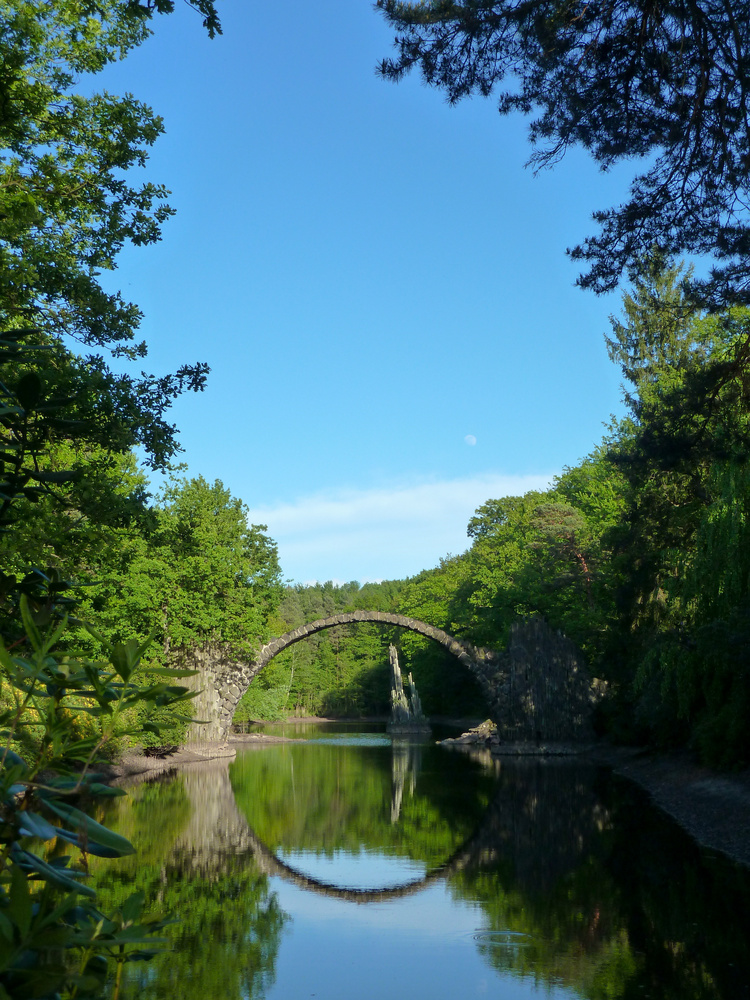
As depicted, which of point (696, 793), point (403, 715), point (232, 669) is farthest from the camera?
point (403, 715)

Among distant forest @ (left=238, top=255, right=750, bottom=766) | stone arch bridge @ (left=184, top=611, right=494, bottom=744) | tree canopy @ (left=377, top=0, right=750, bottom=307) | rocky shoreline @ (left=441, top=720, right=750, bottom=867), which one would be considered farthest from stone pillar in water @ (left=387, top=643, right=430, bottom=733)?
tree canopy @ (left=377, top=0, right=750, bottom=307)

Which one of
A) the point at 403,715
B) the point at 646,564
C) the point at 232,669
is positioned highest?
the point at 646,564

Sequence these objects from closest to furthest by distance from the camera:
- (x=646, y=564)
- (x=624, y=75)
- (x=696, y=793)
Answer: (x=624, y=75)
(x=696, y=793)
(x=646, y=564)

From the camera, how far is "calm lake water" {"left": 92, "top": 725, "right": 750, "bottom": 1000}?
23.6ft

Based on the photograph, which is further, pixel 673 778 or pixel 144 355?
pixel 673 778

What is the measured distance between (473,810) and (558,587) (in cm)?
1882

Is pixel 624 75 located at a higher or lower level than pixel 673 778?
higher

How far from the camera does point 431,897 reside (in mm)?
10453

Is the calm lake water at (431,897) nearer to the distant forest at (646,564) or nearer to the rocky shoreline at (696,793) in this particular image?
the rocky shoreline at (696,793)

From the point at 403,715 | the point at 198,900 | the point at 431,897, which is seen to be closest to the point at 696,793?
the point at 431,897

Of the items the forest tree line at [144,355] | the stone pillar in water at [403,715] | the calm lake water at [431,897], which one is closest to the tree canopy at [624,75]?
the forest tree line at [144,355]

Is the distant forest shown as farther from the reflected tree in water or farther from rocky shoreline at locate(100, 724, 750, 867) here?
the reflected tree in water

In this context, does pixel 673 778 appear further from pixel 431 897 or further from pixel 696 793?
pixel 431 897

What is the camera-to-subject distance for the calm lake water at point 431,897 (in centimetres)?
719
